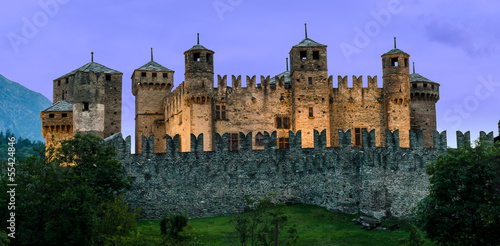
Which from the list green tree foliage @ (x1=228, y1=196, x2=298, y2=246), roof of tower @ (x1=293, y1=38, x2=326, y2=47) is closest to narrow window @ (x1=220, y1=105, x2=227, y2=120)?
roof of tower @ (x1=293, y1=38, x2=326, y2=47)

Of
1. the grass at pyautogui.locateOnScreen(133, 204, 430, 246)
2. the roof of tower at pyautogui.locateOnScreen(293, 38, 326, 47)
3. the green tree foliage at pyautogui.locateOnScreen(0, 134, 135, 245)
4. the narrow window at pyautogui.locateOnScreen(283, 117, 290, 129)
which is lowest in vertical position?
the grass at pyautogui.locateOnScreen(133, 204, 430, 246)

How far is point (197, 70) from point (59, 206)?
28.4 metres

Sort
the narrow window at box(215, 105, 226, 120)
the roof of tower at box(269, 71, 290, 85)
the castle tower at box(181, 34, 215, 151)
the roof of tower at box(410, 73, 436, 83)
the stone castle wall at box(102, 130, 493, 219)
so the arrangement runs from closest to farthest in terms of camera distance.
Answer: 1. the stone castle wall at box(102, 130, 493, 219)
2. the castle tower at box(181, 34, 215, 151)
3. the narrow window at box(215, 105, 226, 120)
4. the roof of tower at box(269, 71, 290, 85)
5. the roof of tower at box(410, 73, 436, 83)

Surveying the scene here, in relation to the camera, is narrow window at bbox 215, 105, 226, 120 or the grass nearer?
the grass

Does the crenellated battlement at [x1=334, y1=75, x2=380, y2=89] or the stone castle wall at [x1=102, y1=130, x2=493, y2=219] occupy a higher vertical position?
the crenellated battlement at [x1=334, y1=75, x2=380, y2=89]

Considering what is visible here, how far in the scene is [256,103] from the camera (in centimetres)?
6366

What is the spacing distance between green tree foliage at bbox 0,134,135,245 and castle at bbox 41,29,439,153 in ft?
77.2

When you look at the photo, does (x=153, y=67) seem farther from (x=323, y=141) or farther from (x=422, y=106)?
(x=323, y=141)

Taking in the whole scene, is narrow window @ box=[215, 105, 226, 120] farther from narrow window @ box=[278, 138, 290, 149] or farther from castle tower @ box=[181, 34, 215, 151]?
narrow window @ box=[278, 138, 290, 149]

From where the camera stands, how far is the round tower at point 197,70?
6150 cm

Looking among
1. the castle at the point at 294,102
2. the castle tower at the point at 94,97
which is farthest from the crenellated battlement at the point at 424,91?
the castle tower at the point at 94,97

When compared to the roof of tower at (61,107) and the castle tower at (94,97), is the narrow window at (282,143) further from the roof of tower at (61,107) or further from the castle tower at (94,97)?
the roof of tower at (61,107)

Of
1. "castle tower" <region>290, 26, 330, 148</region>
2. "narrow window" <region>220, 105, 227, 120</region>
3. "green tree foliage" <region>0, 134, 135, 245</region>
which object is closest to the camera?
"green tree foliage" <region>0, 134, 135, 245</region>

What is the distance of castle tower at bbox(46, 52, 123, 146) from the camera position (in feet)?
223
